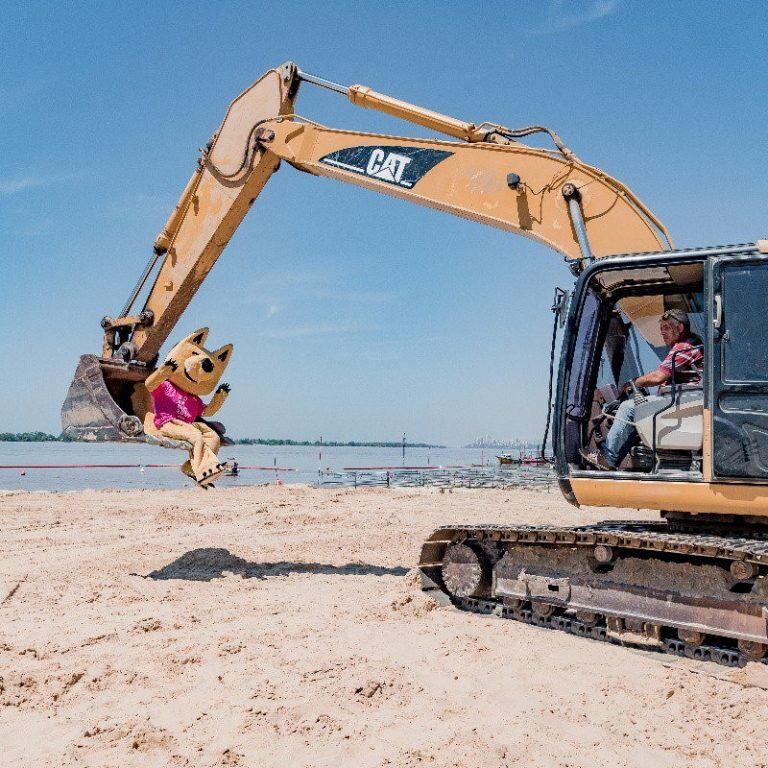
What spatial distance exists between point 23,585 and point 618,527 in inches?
220

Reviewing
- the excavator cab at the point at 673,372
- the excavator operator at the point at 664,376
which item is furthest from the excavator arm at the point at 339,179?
the excavator operator at the point at 664,376

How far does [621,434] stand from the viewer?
532 centimetres

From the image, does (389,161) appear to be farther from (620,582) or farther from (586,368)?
(620,582)


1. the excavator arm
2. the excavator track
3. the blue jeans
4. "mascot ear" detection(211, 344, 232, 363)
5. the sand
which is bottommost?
the sand

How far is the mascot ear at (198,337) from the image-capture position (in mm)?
7355

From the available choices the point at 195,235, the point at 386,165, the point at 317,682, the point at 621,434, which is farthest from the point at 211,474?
the point at 621,434

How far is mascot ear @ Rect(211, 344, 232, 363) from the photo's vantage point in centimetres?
745

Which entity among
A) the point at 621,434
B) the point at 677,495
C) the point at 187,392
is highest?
the point at 187,392

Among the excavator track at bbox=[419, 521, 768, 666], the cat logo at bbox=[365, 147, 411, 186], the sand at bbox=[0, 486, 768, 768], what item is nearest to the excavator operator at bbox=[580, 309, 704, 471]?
the excavator track at bbox=[419, 521, 768, 666]

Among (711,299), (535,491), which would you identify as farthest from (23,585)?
(535,491)

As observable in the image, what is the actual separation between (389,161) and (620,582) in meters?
4.45

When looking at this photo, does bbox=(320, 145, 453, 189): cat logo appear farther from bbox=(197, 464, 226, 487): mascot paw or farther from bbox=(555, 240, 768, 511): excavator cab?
bbox=(197, 464, 226, 487): mascot paw

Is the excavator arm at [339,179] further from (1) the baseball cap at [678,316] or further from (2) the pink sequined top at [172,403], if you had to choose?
(1) the baseball cap at [678,316]

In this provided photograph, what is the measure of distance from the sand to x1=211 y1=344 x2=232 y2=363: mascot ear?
2.25m
